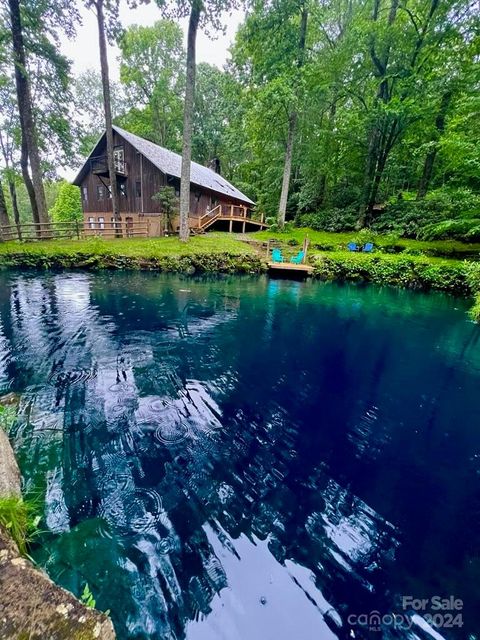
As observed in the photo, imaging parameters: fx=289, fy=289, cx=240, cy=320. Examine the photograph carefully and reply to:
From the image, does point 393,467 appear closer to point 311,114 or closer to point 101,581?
point 101,581

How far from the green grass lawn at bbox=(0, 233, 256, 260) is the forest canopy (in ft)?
22.7

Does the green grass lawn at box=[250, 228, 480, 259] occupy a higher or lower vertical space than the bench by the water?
higher

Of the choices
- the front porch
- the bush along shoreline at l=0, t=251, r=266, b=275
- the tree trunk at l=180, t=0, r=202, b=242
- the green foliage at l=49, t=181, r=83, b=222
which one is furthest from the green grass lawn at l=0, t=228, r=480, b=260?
the green foliage at l=49, t=181, r=83, b=222

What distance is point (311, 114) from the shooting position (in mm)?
20922

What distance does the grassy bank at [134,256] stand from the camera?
12.5m

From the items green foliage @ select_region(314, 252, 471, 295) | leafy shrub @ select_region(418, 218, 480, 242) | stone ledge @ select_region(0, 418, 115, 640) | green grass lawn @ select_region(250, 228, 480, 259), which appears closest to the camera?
stone ledge @ select_region(0, 418, 115, 640)

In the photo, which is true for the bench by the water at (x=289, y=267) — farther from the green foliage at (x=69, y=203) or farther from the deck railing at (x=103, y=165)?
the green foliage at (x=69, y=203)

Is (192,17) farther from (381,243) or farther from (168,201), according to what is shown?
(381,243)

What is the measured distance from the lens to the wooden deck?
47.1 ft

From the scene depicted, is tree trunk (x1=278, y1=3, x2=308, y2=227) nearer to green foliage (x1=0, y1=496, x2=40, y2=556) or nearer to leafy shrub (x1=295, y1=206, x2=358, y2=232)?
leafy shrub (x1=295, y1=206, x2=358, y2=232)

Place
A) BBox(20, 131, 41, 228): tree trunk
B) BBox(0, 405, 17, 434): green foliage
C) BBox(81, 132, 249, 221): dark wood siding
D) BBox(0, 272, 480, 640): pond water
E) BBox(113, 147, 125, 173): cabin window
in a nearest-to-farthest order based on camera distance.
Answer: BBox(0, 272, 480, 640): pond water → BBox(0, 405, 17, 434): green foliage → BBox(20, 131, 41, 228): tree trunk → BBox(81, 132, 249, 221): dark wood siding → BBox(113, 147, 125, 173): cabin window

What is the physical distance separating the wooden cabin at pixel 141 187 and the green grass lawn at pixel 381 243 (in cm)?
529

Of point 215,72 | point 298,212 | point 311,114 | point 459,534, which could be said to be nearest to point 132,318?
point 459,534

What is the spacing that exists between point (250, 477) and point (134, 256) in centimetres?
1237
